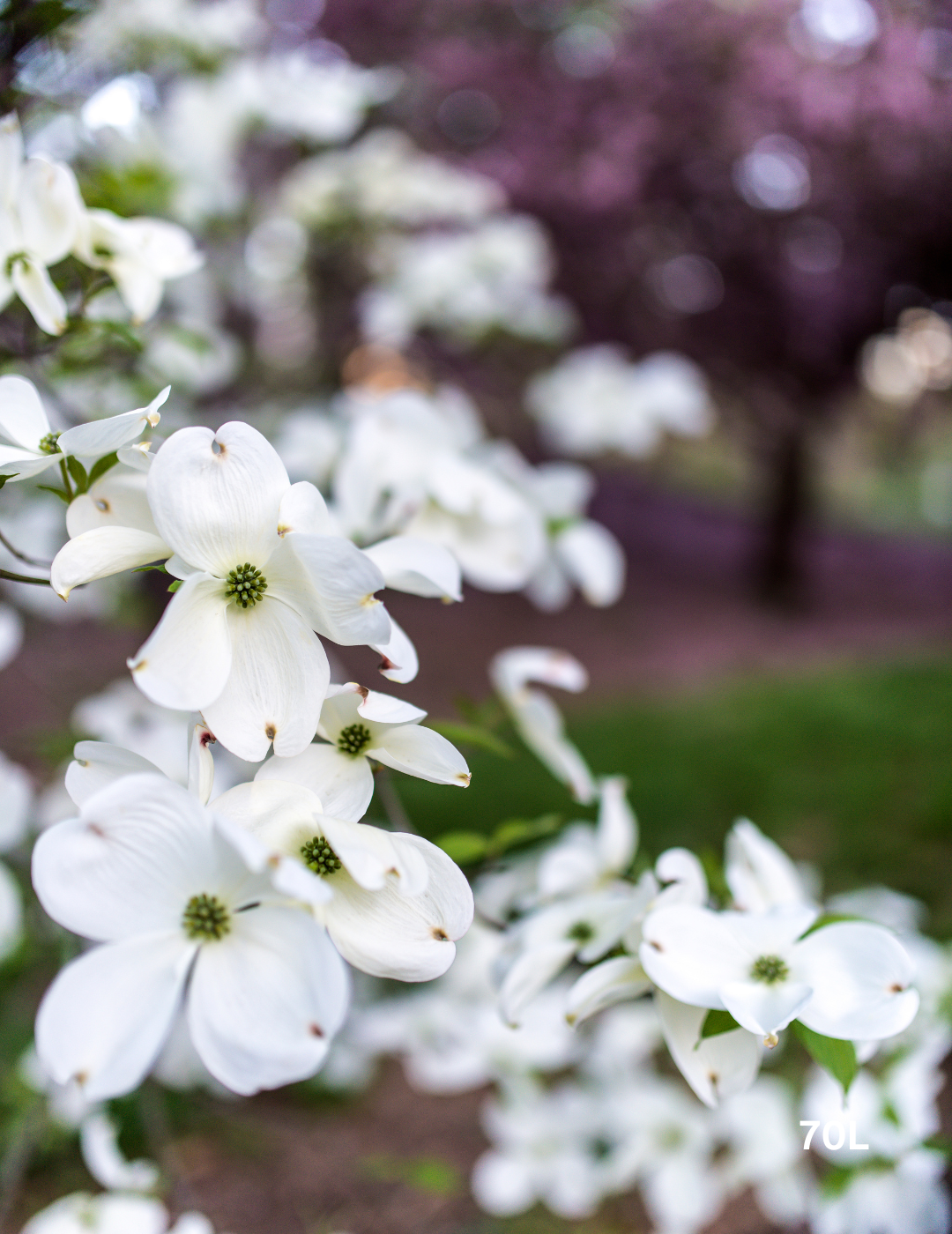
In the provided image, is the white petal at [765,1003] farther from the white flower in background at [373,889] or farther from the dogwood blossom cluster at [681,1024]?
the white flower in background at [373,889]

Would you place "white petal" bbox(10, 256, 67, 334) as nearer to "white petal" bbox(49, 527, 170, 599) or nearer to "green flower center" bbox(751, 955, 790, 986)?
"white petal" bbox(49, 527, 170, 599)

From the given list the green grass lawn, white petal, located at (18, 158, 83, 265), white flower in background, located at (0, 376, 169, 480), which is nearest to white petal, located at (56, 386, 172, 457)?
white flower in background, located at (0, 376, 169, 480)

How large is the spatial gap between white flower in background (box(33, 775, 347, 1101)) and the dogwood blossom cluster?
0.20m

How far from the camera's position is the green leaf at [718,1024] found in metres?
0.46

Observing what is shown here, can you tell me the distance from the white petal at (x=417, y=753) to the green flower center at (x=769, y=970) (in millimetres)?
191

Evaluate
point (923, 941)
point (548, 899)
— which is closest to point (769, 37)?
point (923, 941)

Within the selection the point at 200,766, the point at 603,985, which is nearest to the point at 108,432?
the point at 200,766

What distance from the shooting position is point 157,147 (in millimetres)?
1126

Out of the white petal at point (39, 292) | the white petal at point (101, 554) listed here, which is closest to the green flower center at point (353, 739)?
the white petal at point (101, 554)

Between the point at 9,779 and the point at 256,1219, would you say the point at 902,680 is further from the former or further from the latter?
the point at 9,779

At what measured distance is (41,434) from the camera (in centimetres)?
46

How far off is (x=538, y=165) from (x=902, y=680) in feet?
7.46

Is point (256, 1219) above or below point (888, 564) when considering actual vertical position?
above

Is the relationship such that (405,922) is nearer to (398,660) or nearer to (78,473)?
(398,660)
